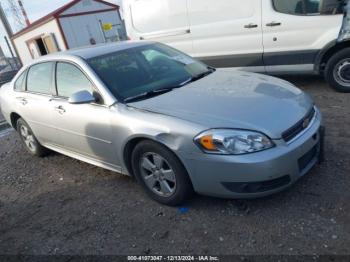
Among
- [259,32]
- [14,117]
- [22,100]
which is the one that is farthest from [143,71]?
[259,32]

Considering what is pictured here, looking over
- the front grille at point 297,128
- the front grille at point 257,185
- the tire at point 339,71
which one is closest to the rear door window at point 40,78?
the front grille at point 257,185

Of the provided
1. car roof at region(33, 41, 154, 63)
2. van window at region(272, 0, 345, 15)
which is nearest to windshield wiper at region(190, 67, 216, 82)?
car roof at region(33, 41, 154, 63)

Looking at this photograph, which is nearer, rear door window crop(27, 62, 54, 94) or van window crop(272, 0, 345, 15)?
rear door window crop(27, 62, 54, 94)

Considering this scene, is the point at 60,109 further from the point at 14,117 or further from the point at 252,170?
the point at 252,170

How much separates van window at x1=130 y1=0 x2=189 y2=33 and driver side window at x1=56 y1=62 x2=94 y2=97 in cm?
332

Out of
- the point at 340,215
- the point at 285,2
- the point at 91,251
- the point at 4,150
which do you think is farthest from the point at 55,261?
the point at 285,2

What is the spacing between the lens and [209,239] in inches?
111

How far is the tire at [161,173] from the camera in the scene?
3039mm

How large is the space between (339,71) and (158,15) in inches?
142

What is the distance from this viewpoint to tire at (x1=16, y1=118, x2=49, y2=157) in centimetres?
509

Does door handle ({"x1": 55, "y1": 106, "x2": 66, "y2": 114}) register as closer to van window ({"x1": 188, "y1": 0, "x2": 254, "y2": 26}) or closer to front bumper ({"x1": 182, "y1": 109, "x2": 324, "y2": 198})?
front bumper ({"x1": 182, "y1": 109, "x2": 324, "y2": 198})

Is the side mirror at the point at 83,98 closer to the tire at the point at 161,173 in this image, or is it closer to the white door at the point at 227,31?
the tire at the point at 161,173

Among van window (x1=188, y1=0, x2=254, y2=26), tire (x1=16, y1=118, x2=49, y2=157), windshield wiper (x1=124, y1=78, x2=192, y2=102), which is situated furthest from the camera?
van window (x1=188, y1=0, x2=254, y2=26)

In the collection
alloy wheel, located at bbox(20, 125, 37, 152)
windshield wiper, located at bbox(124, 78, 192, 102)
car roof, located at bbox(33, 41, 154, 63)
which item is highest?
car roof, located at bbox(33, 41, 154, 63)
